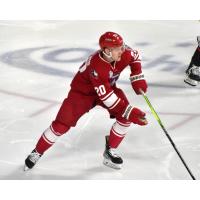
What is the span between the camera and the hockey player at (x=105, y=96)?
9.21 ft

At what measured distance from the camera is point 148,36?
6449 mm

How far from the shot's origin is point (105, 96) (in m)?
2.81

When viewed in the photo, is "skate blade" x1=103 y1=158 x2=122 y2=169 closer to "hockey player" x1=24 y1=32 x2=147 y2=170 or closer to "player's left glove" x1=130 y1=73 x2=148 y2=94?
"hockey player" x1=24 y1=32 x2=147 y2=170

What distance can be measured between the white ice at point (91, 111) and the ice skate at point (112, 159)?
43 mm

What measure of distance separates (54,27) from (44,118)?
323 cm

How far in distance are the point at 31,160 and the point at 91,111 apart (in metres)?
1.02

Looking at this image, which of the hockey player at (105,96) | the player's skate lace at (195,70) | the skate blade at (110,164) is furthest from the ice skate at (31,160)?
the player's skate lace at (195,70)

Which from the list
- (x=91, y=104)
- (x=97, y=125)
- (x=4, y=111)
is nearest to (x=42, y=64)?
(x=4, y=111)

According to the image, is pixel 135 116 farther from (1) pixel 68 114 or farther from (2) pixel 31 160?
(2) pixel 31 160

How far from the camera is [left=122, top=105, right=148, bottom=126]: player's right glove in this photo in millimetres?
2824

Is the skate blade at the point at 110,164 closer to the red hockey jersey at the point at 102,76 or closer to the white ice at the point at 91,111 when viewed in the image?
the white ice at the point at 91,111

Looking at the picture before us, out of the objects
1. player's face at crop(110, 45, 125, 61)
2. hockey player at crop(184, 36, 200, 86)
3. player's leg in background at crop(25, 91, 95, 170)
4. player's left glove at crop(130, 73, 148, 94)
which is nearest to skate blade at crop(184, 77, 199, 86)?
hockey player at crop(184, 36, 200, 86)

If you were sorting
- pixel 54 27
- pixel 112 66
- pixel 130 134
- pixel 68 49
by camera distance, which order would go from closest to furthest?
pixel 112 66 → pixel 130 134 → pixel 68 49 → pixel 54 27

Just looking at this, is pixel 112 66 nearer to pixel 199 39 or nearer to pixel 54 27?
pixel 199 39
